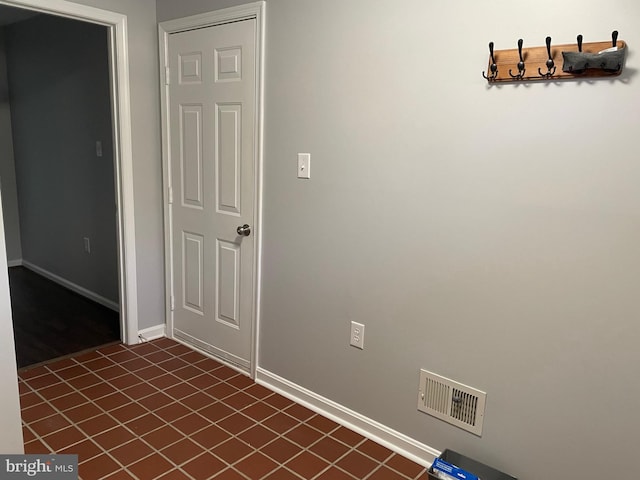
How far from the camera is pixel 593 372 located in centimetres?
175

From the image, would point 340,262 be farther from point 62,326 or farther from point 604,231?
point 62,326

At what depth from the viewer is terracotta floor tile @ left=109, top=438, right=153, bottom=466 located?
7.15 feet

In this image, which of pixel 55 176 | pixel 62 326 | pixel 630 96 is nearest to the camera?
pixel 630 96

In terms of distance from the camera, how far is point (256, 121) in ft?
8.77

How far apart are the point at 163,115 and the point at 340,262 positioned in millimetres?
1634

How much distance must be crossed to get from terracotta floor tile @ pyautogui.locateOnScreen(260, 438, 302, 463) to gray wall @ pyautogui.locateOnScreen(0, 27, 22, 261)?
13.4 feet

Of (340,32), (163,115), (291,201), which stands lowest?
(291,201)

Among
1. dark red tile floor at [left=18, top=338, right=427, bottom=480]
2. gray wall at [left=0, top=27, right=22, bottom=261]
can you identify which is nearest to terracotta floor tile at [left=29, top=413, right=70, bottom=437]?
dark red tile floor at [left=18, top=338, right=427, bottom=480]

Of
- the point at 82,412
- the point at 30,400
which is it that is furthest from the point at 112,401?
the point at 30,400

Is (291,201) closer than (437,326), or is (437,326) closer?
(437,326)

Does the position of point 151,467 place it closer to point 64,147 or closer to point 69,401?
point 69,401

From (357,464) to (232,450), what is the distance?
1.89ft

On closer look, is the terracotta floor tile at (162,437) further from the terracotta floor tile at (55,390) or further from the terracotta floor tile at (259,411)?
the terracotta floor tile at (55,390)

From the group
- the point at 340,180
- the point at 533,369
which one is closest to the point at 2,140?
the point at 340,180
